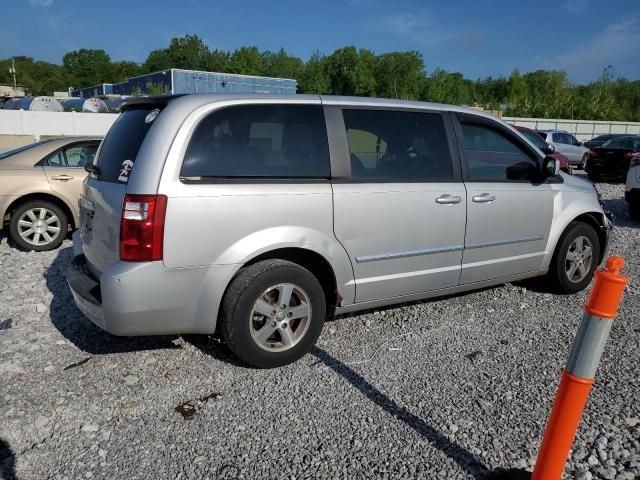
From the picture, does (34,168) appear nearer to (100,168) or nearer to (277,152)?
(100,168)

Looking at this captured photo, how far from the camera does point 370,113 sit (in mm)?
3922

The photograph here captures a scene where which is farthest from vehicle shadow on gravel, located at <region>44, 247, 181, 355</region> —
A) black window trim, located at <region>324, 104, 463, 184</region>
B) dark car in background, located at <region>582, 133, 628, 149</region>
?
dark car in background, located at <region>582, 133, 628, 149</region>

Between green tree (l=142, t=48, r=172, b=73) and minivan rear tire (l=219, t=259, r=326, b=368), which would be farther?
green tree (l=142, t=48, r=172, b=73)

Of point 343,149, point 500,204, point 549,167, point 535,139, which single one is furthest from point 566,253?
point 535,139

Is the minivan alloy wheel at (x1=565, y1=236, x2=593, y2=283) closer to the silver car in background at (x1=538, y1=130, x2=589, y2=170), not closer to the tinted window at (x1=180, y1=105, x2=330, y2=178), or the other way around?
the tinted window at (x1=180, y1=105, x2=330, y2=178)

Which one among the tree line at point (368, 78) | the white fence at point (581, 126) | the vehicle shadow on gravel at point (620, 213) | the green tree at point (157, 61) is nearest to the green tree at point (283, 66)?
the tree line at point (368, 78)

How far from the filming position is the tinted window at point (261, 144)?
322 cm

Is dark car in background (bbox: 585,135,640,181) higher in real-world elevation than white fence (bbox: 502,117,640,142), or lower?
lower

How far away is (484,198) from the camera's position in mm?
4285

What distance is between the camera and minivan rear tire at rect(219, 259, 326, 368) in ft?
10.8

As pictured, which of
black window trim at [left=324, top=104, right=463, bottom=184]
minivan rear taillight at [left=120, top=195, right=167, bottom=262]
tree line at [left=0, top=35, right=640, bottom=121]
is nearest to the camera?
minivan rear taillight at [left=120, top=195, right=167, bottom=262]

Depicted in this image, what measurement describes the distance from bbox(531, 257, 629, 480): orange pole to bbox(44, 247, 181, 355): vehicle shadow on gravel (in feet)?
8.92

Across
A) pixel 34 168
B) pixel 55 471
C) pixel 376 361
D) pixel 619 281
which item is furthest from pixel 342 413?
pixel 34 168

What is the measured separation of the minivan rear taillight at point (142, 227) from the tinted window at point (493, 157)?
2.56 m
